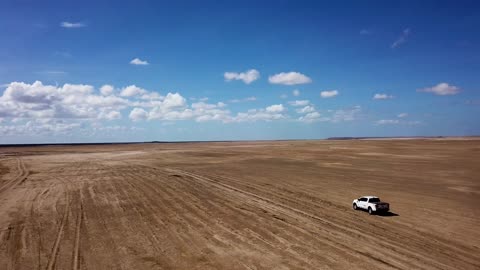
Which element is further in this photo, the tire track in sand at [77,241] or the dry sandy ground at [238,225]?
the dry sandy ground at [238,225]

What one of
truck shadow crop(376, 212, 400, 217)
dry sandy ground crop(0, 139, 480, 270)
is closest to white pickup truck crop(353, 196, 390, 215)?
truck shadow crop(376, 212, 400, 217)

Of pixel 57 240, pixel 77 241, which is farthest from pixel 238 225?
pixel 57 240

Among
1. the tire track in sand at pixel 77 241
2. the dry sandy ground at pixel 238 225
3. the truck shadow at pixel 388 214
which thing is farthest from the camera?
the truck shadow at pixel 388 214

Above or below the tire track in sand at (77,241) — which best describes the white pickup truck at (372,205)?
above

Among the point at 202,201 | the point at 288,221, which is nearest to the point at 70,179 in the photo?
the point at 202,201

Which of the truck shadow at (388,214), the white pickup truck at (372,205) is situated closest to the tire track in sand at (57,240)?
the white pickup truck at (372,205)

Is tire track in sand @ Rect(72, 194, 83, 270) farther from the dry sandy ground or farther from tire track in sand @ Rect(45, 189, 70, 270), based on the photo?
tire track in sand @ Rect(45, 189, 70, 270)

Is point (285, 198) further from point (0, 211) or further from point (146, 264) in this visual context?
point (0, 211)

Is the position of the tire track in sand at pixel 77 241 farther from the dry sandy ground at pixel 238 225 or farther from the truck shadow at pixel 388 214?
the truck shadow at pixel 388 214

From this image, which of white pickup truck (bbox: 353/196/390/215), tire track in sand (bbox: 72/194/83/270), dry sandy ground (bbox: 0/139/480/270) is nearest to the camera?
tire track in sand (bbox: 72/194/83/270)

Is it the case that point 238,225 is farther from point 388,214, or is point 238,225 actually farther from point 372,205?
point 388,214

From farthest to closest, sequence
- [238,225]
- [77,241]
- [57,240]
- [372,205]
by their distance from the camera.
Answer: [372,205], [238,225], [57,240], [77,241]
